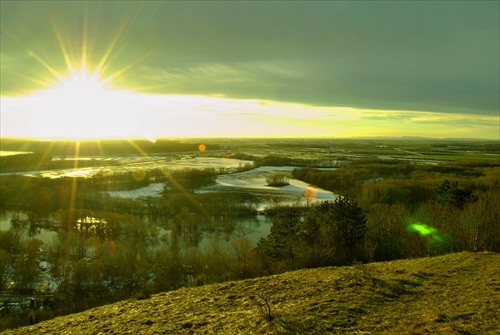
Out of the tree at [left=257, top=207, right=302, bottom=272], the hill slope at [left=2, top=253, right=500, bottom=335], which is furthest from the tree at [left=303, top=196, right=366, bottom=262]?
the hill slope at [left=2, top=253, right=500, bottom=335]

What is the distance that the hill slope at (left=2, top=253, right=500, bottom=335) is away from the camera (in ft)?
18.8

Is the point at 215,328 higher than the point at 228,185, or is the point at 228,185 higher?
the point at 215,328

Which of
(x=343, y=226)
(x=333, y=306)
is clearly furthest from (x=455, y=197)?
(x=333, y=306)

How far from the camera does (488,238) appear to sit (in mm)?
15656

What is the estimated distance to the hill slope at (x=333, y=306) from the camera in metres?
5.73

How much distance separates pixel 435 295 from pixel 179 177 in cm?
5794

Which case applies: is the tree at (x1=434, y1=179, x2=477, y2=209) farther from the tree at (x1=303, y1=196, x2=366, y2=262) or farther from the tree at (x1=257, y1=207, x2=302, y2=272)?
the tree at (x1=257, y1=207, x2=302, y2=272)

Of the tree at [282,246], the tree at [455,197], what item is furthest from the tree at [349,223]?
the tree at [455,197]

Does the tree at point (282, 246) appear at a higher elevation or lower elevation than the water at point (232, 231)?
higher

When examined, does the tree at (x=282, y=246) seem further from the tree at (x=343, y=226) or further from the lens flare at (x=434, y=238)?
the lens flare at (x=434, y=238)

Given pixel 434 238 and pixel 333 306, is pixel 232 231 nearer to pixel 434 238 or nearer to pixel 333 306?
pixel 434 238

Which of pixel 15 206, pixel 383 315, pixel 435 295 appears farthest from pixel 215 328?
pixel 15 206

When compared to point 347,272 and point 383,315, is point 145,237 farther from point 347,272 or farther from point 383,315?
point 383,315

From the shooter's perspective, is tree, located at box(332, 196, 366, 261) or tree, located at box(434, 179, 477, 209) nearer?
tree, located at box(332, 196, 366, 261)
